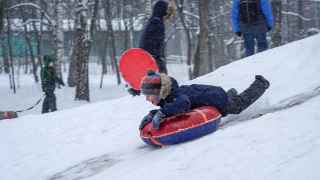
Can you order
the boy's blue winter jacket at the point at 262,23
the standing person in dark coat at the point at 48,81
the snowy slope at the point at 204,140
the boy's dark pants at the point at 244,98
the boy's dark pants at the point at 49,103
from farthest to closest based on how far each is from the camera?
1. the boy's dark pants at the point at 49,103
2. the standing person in dark coat at the point at 48,81
3. the boy's blue winter jacket at the point at 262,23
4. the boy's dark pants at the point at 244,98
5. the snowy slope at the point at 204,140

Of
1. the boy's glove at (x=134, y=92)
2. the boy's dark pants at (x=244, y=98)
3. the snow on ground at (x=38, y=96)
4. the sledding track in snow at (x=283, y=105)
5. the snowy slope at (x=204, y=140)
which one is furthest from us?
the snow on ground at (x=38, y=96)

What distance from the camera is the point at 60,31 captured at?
2405cm

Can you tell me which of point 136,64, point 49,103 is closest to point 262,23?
point 136,64

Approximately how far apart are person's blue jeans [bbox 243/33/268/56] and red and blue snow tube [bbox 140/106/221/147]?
3885mm

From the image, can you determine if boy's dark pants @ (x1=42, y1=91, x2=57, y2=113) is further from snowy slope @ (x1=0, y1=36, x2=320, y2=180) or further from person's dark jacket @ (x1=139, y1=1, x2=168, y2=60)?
person's dark jacket @ (x1=139, y1=1, x2=168, y2=60)

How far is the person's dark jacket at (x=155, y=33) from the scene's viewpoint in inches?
339

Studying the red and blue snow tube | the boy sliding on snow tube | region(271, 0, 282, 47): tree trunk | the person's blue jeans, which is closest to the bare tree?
region(271, 0, 282, 47): tree trunk

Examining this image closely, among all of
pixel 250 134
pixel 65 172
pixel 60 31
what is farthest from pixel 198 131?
pixel 60 31

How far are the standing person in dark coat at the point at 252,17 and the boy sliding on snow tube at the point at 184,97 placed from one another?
2.84 meters

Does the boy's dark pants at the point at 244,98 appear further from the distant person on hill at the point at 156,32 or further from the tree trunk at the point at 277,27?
the tree trunk at the point at 277,27

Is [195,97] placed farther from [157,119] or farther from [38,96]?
[38,96]

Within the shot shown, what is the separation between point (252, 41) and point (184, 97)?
4.11 m

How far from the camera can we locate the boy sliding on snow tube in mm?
5625

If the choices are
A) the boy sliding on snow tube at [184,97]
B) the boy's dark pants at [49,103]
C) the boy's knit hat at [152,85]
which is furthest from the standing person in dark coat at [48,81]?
the boy's knit hat at [152,85]
